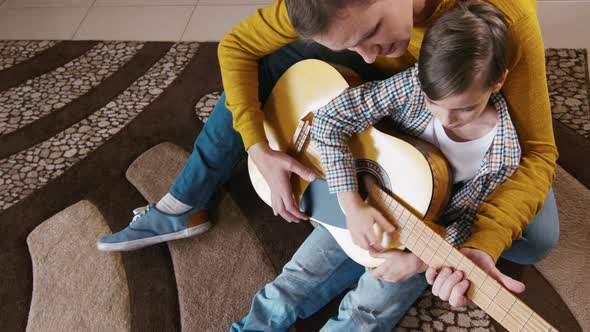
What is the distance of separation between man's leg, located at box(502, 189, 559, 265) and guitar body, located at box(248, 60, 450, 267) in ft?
0.74

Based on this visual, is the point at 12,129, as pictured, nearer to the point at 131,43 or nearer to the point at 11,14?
the point at 131,43

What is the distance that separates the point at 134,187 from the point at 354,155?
2.57 feet

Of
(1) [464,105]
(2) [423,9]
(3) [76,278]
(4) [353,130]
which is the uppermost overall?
(2) [423,9]

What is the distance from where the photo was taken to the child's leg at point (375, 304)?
1.03 m

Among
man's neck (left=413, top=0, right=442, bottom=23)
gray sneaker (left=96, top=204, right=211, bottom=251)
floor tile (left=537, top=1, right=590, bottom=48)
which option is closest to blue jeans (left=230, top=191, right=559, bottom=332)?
gray sneaker (left=96, top=204, right=211, bottom=251)

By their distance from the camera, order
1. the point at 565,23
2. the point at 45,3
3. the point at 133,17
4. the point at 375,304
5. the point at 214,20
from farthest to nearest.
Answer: the point at 45,3
the point at 133,17
the point at 214,20
the point at 565,23
the point at 375,304

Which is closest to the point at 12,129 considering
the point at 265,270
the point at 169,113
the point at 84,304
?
the point at 169,113

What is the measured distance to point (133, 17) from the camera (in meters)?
2.20

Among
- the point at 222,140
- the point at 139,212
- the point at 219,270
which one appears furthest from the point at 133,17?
the point at 219,270

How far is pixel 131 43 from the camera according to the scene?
2035 millimetres

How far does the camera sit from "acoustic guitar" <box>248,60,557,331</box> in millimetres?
783

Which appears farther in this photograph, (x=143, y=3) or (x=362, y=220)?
(x=143, y=3)

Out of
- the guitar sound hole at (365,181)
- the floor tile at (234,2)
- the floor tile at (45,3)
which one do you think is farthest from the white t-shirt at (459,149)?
the floor tile at (45,3)

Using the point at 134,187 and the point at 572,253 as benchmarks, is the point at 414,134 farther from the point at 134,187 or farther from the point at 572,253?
the point at 134,187
